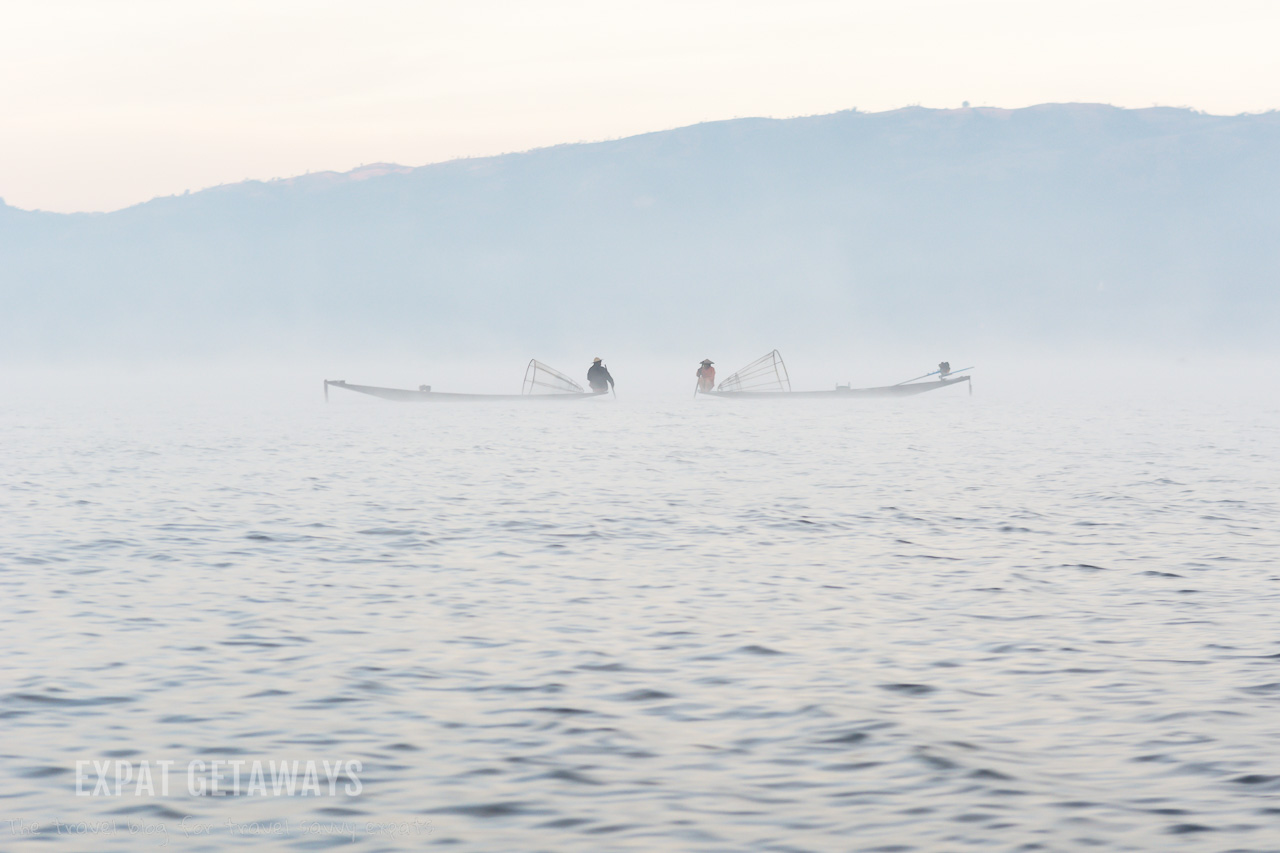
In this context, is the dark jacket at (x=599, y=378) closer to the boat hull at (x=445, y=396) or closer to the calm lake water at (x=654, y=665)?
the boat hull at (x=445, y=396)

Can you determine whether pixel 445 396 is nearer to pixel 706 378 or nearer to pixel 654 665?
pixel 706 378

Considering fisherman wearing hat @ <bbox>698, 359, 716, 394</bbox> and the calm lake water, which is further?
fisherman wearing hat @ <bbox>698, 359, 716, 394</bbox>

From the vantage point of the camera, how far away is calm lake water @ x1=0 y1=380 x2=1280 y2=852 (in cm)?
945

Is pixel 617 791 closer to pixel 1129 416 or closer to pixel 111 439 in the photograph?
pixel 111 439

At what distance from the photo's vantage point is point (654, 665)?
45.0ft

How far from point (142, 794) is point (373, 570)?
10.3m

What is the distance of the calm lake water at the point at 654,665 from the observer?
945 cm

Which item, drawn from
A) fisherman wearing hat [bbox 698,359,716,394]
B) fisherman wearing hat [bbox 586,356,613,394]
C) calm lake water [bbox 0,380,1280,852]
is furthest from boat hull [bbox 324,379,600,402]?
calm lake water [bbox 0,380,1280,852]

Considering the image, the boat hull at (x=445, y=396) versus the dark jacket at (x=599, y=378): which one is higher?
the dark jacket at (x=599, y=378)

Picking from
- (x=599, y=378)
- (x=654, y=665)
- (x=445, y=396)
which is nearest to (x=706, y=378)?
(x=599, y=378)

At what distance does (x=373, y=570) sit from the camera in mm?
20156

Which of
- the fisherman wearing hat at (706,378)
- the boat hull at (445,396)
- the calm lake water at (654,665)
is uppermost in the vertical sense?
the fisherman wearing hat at (706,378)

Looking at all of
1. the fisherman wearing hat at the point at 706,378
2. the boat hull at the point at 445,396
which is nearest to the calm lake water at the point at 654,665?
the boat hull at the point at 445,396

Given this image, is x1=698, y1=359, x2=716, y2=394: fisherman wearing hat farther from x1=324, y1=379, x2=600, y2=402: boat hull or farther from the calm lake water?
the calm lake water
